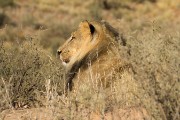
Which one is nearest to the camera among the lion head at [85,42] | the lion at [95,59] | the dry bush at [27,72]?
the lion at [95,59]

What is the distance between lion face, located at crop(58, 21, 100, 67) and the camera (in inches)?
342

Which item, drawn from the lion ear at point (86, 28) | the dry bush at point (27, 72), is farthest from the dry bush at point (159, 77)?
the lion ear at point (86, 28)

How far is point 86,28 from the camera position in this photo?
28.9 feet

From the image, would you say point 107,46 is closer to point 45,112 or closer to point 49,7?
point 45,112

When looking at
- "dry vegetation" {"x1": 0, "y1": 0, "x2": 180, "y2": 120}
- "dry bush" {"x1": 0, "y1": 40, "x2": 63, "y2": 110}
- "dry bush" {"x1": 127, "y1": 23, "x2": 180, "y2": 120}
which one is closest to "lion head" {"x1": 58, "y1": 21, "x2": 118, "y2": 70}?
"dry vegetation" {"x1": 0, "y1": 0, "x2": 180, "y2": 120}

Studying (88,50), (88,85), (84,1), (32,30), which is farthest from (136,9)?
(88,85)

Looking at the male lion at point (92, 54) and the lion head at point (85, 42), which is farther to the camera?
the lion head at point (85, 42)

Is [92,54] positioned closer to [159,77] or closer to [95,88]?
[95,88]

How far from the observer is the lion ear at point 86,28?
8.67m

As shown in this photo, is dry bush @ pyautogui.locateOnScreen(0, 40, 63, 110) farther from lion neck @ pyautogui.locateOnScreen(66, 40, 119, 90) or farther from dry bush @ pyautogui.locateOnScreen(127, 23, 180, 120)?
dry bush @ pyautogui.locateOnScreen(127, 23, 180, 120)

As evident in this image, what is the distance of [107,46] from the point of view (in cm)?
801

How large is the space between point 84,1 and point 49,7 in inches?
156

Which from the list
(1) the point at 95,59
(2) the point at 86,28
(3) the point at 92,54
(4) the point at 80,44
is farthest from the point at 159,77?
(4) the point at 80,44

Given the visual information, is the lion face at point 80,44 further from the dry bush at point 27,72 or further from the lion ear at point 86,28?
the dry bush at point 27,72
